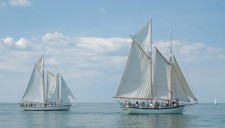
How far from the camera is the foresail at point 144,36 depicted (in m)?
84.8

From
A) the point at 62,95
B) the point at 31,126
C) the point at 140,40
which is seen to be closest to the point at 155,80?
the point at 140,40

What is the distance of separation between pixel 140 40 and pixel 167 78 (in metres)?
9.29

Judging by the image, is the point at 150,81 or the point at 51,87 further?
the point at 51,87

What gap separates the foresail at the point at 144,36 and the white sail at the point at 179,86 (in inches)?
256

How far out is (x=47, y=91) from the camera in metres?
114

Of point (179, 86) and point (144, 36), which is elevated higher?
point (144, 36)

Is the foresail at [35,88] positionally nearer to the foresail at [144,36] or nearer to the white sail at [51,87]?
the white sail at [51,87]

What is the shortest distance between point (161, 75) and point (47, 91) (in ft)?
131

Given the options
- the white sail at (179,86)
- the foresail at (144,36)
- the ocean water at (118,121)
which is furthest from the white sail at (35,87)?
the white sail at (179,86)

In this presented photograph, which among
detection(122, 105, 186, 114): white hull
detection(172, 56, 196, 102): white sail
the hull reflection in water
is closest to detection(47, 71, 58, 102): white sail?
the hull reflection in water

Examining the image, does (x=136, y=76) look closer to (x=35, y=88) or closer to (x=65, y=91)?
(x=65, y=91)

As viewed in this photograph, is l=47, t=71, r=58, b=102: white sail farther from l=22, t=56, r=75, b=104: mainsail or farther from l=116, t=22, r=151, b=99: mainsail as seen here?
l=116, t=22, r=151, b=99: mainsail

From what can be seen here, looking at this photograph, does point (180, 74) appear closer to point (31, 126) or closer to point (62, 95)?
point (31, 126)

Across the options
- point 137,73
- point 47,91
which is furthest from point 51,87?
point 137,73
